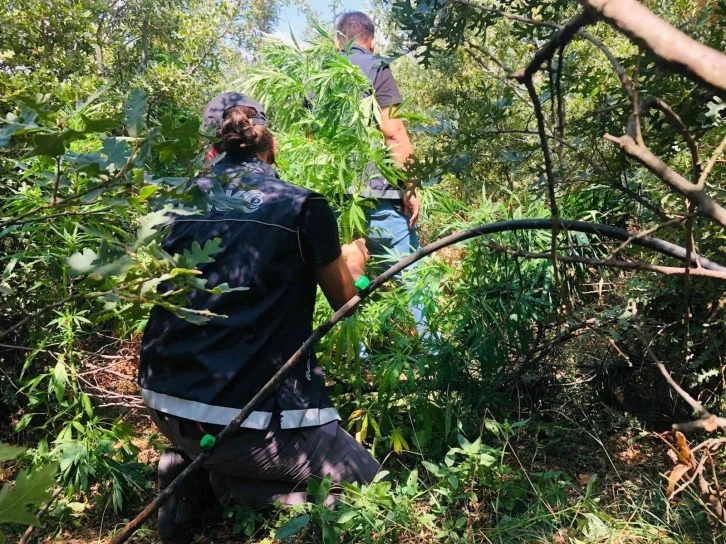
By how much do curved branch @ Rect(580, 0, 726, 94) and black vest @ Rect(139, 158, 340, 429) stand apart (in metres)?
1.50

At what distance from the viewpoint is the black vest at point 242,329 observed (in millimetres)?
2064

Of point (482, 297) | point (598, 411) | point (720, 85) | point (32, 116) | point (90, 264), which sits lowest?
point (598, 411)

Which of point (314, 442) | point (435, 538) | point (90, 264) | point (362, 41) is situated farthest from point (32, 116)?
point (362, 41)

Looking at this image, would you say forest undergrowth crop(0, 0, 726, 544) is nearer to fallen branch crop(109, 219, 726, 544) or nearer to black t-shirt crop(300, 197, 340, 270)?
fallen branch crop(109, 219, 726, 544)

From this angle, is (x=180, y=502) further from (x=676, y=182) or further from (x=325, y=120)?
(x=676, y=182)

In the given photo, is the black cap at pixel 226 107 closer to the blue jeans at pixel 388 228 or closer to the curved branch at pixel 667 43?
the blue jeans at pixel 388 228

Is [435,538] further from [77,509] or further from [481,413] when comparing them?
[77,509]

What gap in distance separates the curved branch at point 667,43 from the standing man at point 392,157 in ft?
7.43

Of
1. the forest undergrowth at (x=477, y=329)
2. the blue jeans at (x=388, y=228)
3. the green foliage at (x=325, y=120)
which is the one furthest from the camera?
the blue jeans at (x=388, y=228)

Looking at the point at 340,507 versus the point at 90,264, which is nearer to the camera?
the point at 90,264

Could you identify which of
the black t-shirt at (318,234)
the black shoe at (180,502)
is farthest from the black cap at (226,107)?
the black shoe at (180,502)

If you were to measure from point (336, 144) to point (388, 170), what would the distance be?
Answer: 283 mm

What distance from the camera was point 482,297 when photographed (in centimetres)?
253

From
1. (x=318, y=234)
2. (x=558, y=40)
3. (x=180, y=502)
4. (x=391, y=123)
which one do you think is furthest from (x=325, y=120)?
(x=558, y=40)
